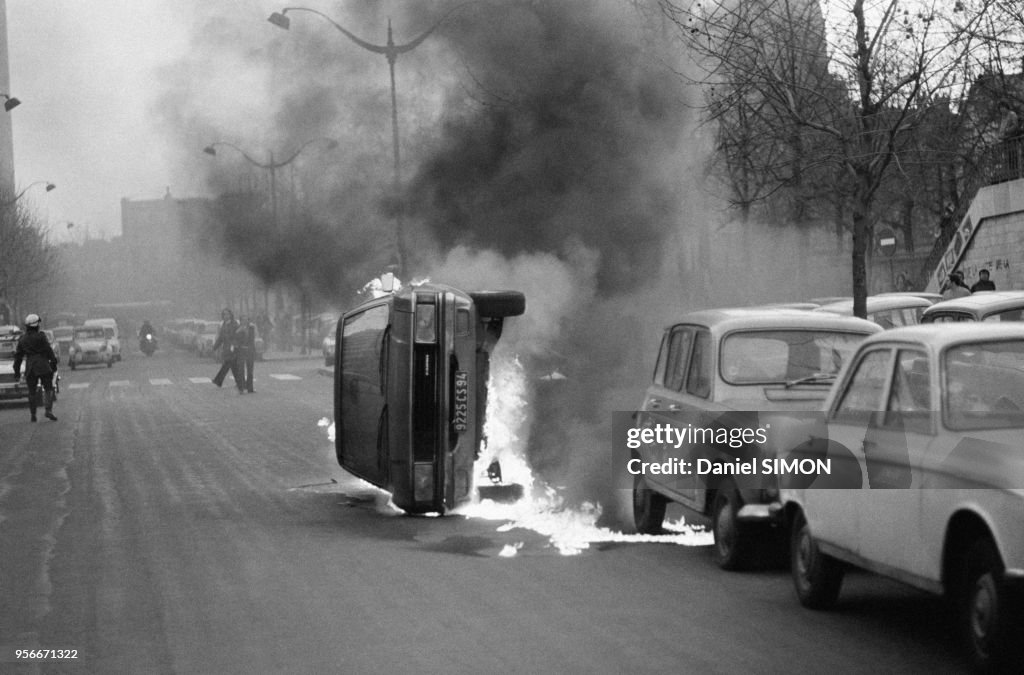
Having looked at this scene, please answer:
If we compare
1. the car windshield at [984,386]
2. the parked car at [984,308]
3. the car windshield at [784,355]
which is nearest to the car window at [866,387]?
the car windshield at [984,386]

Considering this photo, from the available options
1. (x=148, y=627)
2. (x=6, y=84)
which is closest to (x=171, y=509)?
(x=148, y=627)

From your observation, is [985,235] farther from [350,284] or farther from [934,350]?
[934,350]

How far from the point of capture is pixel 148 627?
22.0 ft

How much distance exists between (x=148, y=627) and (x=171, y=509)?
4.87m

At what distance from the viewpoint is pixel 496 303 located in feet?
36.2

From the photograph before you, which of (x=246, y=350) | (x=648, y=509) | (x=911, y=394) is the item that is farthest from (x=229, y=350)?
(x=911, y=394)

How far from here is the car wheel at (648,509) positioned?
9.41 meters

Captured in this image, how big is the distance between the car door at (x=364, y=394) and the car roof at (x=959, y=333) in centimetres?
503

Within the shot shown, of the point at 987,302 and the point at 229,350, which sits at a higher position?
the point at 987,302

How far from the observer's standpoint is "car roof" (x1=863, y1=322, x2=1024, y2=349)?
5.96 metres

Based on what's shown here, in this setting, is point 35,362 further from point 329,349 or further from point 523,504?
point 329,349

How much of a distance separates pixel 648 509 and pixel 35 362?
15869mm

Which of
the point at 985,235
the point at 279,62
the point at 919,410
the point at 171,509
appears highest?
the point at 279,62

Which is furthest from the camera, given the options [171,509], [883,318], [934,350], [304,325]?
[304,325]
